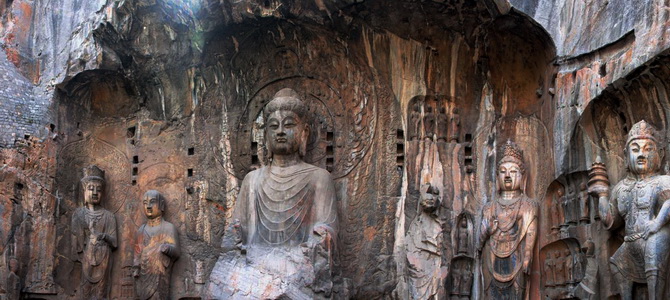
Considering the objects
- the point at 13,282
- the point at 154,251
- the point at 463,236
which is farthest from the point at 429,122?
the point at 13,282

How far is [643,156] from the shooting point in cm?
1040

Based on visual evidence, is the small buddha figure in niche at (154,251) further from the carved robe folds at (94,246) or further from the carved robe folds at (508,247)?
the carved robe folds at (508,247)

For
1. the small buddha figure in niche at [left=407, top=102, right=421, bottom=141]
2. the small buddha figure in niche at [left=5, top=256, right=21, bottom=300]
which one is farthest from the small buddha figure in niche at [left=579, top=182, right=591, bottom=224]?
the small buddha figure in niche at [left=5, top=256, right=21, bottom=300]

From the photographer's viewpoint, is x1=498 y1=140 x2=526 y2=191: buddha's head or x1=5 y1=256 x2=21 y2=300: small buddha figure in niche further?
x1=5 y1=256 x2=21 y2=300: small buddha figure in niche

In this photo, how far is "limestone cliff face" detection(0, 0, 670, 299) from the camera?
11727mm

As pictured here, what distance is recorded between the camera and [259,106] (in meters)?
12.9

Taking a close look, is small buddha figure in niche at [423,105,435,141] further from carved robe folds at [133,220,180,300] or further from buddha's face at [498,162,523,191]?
carved robe folds at [133,220,180,300]

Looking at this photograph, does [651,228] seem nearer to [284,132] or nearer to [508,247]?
[508,247]

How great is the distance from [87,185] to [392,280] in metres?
3.81

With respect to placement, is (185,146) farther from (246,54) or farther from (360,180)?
(360,180)

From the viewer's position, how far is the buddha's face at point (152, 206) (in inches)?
491

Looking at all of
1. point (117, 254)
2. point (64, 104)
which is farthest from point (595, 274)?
point (64, 104)

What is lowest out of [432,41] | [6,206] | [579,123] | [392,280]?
[392,280]

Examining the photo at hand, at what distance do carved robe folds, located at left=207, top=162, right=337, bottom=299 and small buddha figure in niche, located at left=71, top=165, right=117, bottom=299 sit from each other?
1.64 m
